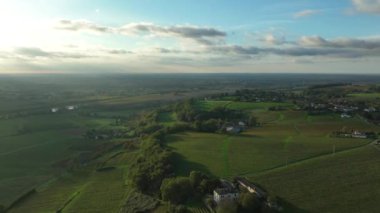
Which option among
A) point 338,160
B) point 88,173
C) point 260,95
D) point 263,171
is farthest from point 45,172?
point 260,95

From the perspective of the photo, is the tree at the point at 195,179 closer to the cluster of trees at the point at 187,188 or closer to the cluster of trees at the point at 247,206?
the cluster of trees at the point at 187,188

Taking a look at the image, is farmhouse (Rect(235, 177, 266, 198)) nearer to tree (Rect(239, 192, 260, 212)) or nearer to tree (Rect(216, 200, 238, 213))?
tree (Rect(239, 192, 260, 212))

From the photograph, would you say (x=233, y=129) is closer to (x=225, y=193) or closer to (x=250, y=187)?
(x=250, y=187)

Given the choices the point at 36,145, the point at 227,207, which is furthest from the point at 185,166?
the point at 36,145

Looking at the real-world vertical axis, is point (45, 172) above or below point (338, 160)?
below

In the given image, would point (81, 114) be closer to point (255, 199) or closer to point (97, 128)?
point (97, 128)

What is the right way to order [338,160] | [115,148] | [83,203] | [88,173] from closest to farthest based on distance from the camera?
[83,203] → [338,160] → [88,173] → [115,148]

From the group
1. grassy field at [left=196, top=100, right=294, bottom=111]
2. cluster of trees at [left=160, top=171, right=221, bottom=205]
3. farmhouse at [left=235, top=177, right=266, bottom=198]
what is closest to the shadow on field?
farmhouse at [left=235, top=177, right=266, bottom=198]
